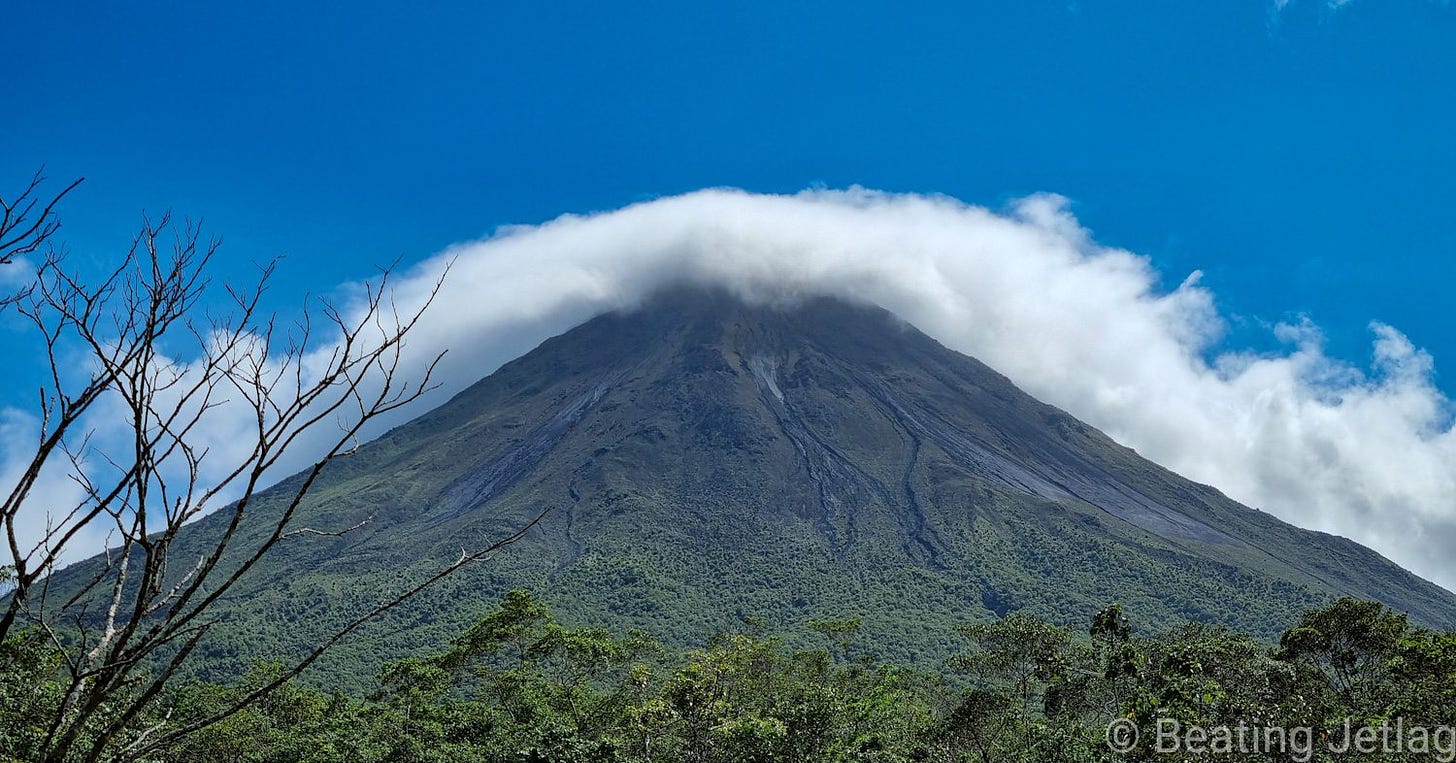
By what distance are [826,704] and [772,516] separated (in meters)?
92.5

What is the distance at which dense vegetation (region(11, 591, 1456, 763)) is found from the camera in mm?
12953

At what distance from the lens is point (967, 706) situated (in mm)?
20531

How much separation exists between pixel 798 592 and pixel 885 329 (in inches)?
3668

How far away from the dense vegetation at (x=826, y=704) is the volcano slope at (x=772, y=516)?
44107 mm

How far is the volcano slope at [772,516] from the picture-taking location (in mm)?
80562

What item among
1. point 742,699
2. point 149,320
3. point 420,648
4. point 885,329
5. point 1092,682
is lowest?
point 420,648

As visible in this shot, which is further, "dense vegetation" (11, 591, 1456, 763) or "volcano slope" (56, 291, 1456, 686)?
"volcano slope" (56, 291, 1456, 686)

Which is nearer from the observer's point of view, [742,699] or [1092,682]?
[1092,682]

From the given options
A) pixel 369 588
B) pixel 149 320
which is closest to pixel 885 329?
pixel 369 588

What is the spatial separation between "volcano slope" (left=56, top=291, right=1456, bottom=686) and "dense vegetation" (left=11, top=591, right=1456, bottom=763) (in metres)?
44.1

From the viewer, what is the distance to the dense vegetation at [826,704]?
42.5ft

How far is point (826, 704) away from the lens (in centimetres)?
1605

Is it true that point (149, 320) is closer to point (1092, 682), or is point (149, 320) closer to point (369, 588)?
point (1092, 682)

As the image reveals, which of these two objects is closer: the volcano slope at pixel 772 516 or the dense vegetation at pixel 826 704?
the dense vegetation at pixel 826 704
